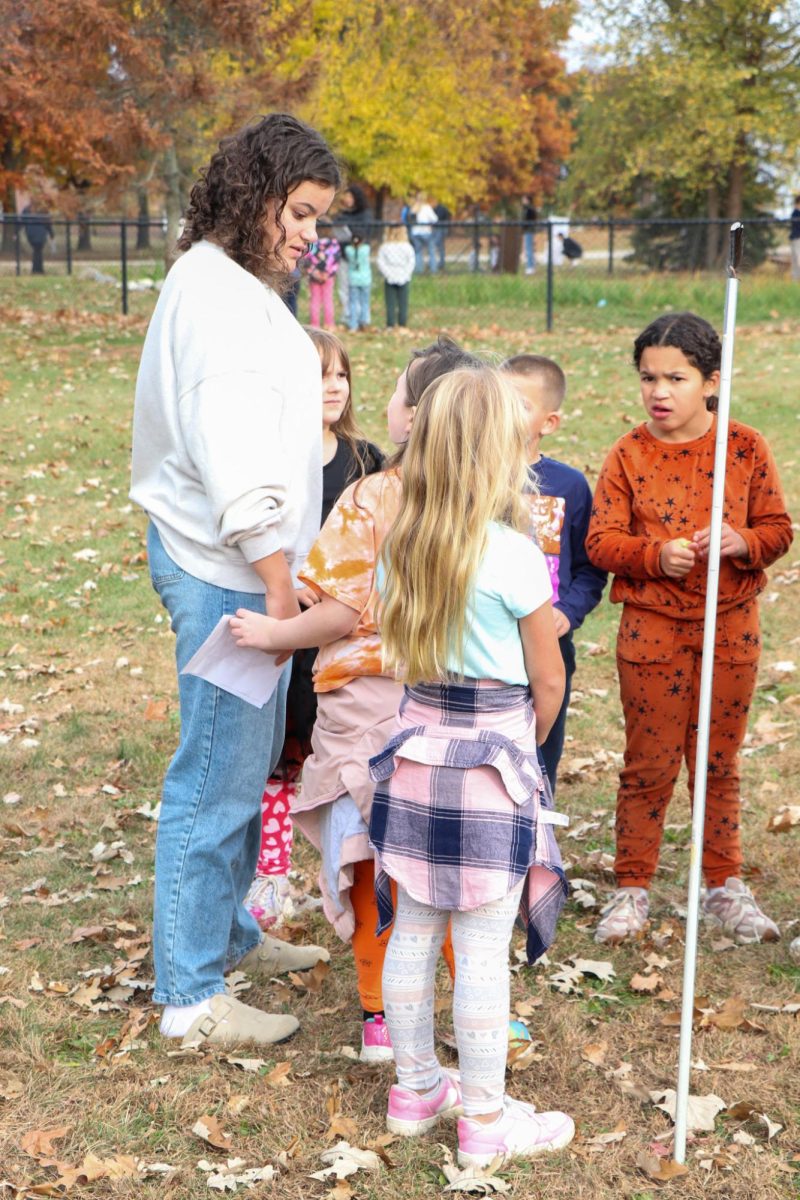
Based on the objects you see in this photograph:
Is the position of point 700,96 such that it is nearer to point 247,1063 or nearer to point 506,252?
point 506,252

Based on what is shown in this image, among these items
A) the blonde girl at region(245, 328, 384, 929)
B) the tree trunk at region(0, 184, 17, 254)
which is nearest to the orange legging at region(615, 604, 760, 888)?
the blonde girl at region(245, 328, 384, 929)

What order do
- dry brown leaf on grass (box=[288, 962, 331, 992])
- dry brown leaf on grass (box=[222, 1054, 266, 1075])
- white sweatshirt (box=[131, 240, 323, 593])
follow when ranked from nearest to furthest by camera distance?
white sweatshirt (box=[131, 240, 323, 593]) → dry brown leaf on grass (box=[222, 1054, 266, 1075]) → dry brown leaf on grass (box=[288, 962, 331, 992])

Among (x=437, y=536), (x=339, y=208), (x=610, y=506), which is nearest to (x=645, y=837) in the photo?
(x=610, y=506)

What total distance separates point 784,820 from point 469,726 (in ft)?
8.16

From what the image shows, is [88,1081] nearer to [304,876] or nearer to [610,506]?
[304,876]

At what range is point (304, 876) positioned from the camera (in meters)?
4.73

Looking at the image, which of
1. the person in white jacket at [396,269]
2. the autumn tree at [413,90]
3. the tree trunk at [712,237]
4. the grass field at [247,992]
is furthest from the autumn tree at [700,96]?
the grass field at [247,992]

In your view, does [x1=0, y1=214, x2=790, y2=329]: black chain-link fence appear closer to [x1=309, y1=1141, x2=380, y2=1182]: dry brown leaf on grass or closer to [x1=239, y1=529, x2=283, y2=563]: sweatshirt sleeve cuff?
[x1=239, y1=529, x2=283, y2=563]: sweatshirt sleeve cuff

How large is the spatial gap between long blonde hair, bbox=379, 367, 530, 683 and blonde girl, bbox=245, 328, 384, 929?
3.73 feet

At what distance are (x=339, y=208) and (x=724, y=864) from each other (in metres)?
15.9

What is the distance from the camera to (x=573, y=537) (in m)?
4.06

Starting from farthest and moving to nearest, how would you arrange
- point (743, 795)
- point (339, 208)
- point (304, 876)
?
point (339, 208) → point (743, 795) → point (304, 876)

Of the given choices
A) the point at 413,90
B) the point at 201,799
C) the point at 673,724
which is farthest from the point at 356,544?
the point at 413,90

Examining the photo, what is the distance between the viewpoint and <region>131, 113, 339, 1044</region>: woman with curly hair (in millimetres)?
3100
